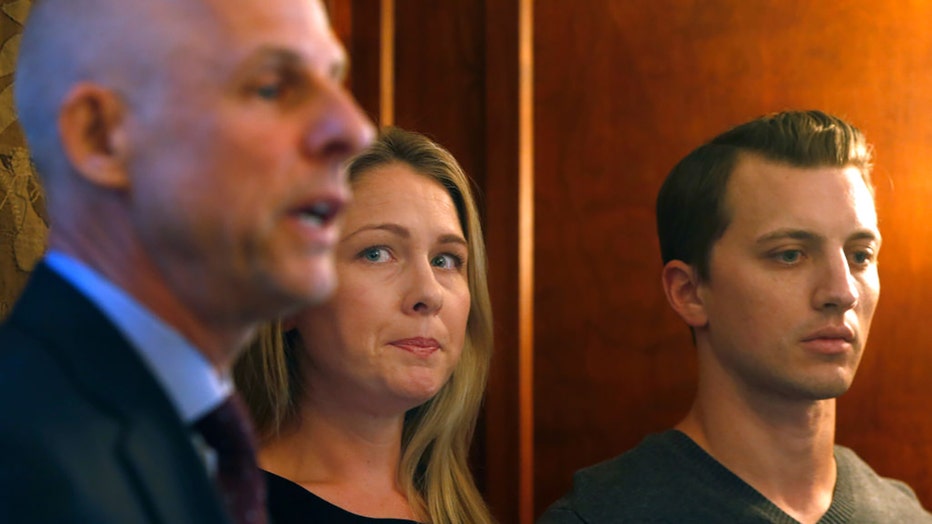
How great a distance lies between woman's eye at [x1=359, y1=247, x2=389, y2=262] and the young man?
50cm

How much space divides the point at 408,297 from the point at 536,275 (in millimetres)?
577

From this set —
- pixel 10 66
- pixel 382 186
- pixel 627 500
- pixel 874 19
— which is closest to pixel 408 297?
pixel 382 186

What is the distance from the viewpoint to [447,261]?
4.90 feet

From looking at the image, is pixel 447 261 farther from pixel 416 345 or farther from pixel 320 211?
pixel 320 211

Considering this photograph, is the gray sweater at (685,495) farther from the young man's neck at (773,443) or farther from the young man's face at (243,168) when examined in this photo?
the young man's face at (243,168)

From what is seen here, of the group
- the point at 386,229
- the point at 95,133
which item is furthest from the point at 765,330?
the point at 95,133

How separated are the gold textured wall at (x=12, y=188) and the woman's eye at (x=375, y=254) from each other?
1.45ft

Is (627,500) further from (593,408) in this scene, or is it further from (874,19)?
(874,19)

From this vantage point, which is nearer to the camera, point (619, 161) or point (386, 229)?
point (386, 229)

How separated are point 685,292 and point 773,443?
0.27 meters

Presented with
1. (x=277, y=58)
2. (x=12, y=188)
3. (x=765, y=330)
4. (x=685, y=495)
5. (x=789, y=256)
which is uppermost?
(x=277, y=58)

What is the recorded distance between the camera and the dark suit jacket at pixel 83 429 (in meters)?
0.62

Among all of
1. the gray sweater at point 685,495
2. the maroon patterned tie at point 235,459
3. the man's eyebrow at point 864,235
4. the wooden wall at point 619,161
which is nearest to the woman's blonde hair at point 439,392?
the gray sweater at point 685,495

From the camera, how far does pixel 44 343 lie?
0.69 m
